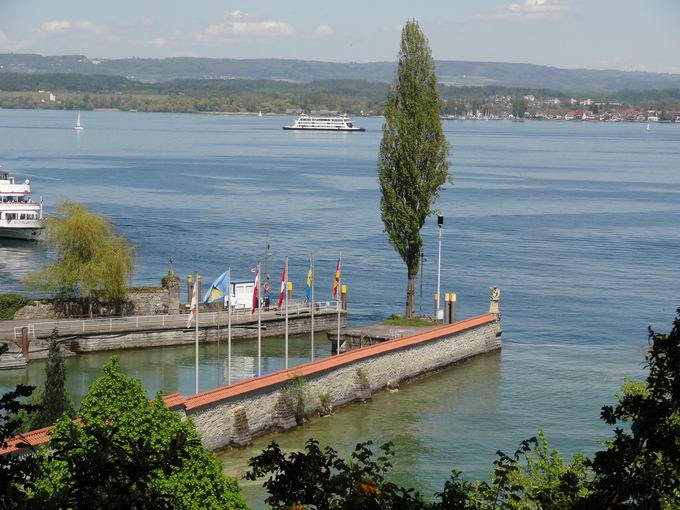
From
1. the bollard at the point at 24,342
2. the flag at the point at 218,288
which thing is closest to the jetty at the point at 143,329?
the bollard at the point at 24,342

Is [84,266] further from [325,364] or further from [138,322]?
[325,364]

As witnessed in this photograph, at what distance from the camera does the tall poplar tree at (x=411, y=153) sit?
47.4 meters

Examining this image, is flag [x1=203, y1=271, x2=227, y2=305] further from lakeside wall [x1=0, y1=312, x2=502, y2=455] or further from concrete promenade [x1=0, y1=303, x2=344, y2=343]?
concrete promenade [x1=0, y1=303, x2=344, y2=343]

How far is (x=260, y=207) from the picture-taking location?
95438 millimetres

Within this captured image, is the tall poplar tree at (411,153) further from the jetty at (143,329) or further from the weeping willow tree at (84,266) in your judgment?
the weeping willow tree at (84,266)

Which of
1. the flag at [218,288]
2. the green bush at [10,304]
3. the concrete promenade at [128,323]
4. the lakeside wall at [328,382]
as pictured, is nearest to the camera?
the lakeside wall at [328,382]

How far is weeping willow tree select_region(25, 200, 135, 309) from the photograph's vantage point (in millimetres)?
48688

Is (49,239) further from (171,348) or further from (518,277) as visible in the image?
(518,277)

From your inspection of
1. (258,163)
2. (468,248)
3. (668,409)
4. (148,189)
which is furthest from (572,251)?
(258,163)

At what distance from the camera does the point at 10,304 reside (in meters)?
47.3

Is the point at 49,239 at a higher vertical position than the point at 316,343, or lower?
higher

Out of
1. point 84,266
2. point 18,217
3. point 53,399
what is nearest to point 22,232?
point 18,217

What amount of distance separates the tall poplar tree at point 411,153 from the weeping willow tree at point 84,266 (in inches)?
409

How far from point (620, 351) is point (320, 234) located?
34576 millimetres
